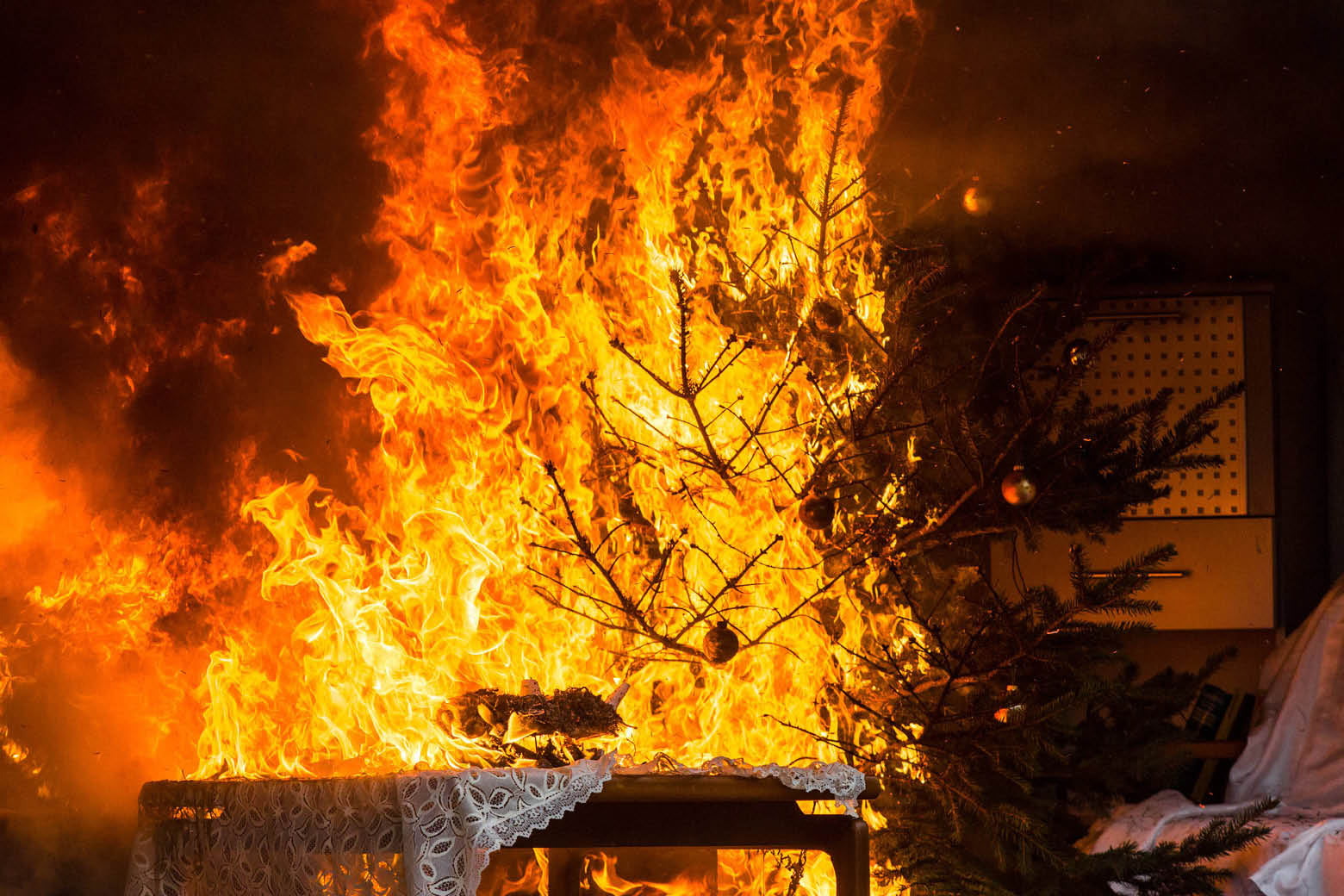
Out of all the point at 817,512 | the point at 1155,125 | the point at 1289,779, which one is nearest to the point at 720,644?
the point at 817,512

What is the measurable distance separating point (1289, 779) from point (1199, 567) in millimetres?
838

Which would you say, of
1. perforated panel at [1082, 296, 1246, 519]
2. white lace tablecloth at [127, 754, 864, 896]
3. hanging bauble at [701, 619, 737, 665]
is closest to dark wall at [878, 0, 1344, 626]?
perforated panel at [1082, 296, 1246, 519]

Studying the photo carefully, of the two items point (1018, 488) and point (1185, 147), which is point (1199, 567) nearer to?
point (1185, 147)

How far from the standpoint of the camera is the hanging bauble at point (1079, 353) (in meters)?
3.26

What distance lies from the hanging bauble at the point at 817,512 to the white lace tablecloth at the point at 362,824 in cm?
82

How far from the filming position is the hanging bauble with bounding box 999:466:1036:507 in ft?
10.4

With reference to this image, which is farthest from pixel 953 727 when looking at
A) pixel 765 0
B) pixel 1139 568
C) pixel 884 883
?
pixel 765 0

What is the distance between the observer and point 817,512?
345cm

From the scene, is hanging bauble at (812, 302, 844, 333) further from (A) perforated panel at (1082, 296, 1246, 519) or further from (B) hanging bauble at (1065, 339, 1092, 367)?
(A) perforated panel at (1082, 296, 1246, 519)

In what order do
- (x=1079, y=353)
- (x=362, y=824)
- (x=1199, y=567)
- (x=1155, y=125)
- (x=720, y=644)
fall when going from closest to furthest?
(x=362, y=824) → (x=720, y=644) → (x=1079, y=353) → (x=1199, y=567) → (x=1155, y=125)

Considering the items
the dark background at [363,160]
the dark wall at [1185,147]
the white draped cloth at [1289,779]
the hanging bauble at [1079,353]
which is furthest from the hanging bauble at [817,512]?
the dark wall at [1185,147]

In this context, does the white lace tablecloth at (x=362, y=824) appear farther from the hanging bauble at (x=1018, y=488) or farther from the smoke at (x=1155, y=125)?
the smoke at (x=1155, y=125)

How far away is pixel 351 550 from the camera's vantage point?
4168 millimetres

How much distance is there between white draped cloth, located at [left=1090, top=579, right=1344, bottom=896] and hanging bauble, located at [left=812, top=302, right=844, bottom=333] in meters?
1.61
